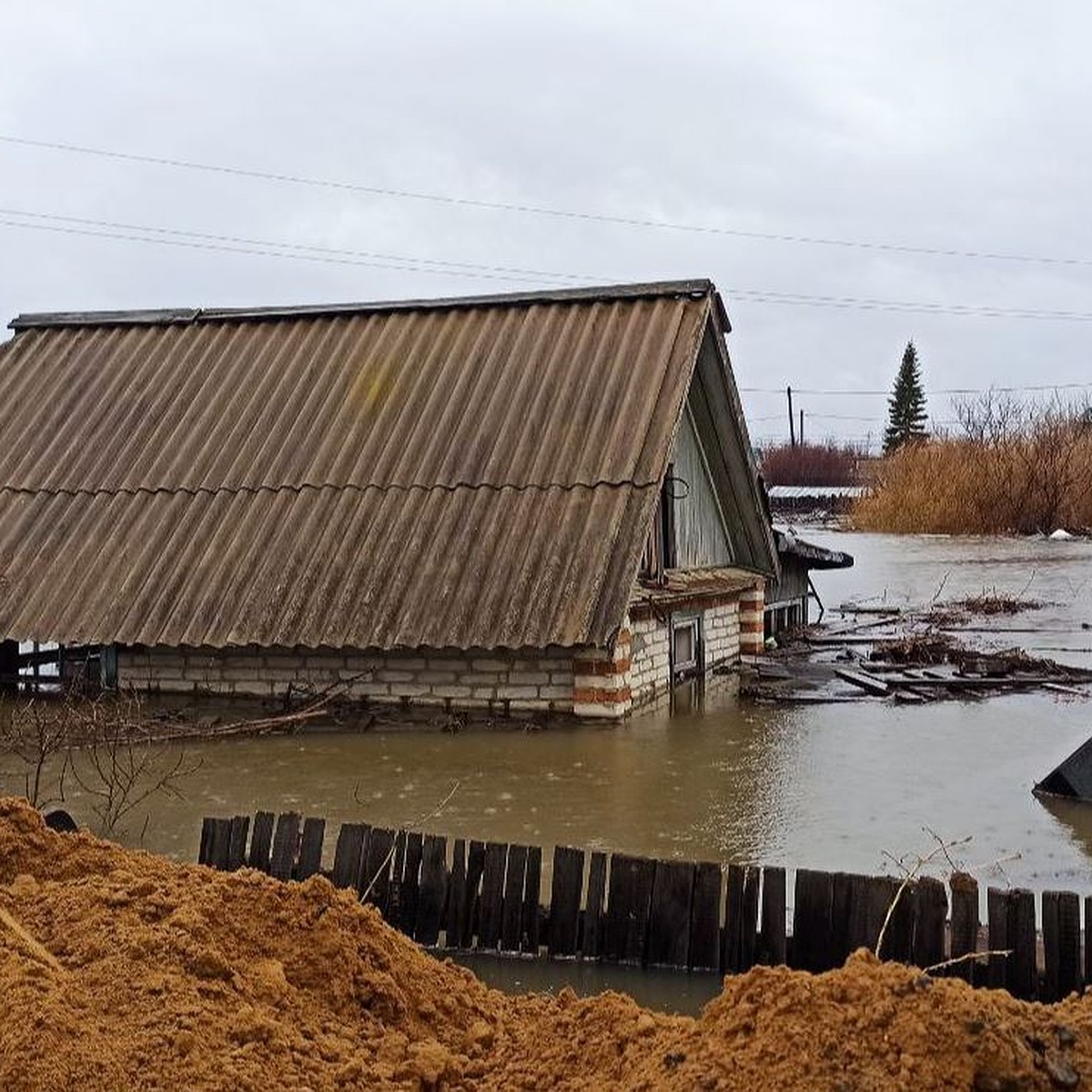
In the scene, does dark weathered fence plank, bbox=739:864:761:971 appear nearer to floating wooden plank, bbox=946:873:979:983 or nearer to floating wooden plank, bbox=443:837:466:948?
floating wooden plank, bbox=946:873:979:983

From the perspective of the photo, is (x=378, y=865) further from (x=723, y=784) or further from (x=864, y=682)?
(x=864, y=682)

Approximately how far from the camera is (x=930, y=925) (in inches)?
250

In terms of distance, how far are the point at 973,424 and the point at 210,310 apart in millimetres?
47925

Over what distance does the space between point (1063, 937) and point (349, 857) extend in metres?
3.94

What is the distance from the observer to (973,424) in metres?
60.2

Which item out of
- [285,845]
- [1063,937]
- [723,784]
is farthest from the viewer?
[723,784]

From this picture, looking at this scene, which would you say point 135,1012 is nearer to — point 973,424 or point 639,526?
point 639,526

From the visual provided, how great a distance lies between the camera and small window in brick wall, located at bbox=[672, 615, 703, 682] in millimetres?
16531

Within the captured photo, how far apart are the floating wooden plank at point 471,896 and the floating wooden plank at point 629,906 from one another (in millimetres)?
815

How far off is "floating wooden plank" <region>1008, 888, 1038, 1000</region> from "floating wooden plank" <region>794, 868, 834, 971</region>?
881 millimetres

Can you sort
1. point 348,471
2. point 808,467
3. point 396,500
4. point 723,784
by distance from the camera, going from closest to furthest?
point 723,784
point 396,500
point 348,471
point 808,467

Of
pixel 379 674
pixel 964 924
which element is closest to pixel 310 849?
pixel 964 924

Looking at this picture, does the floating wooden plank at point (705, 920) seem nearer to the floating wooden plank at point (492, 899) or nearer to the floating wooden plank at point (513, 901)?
the floating wooden plank at point (513, 901)

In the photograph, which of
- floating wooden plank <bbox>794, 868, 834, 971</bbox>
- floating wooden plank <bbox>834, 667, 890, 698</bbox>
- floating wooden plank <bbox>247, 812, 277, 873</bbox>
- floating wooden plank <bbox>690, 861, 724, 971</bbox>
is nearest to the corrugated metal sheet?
floating wooden plank <bbox>834, 667, 890, 698</bbox>
